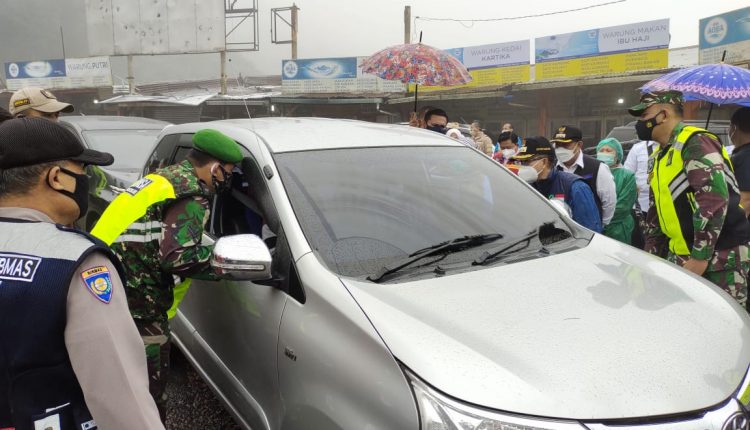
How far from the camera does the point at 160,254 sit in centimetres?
215

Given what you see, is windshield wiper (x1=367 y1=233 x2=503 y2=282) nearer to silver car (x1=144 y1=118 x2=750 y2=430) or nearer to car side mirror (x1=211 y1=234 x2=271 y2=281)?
silver car (x1=144 y1=118 x2=750 y2=430)

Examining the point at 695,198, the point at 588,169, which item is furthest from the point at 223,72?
the point at 695,198

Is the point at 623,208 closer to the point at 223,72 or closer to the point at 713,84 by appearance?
the point at 713,84

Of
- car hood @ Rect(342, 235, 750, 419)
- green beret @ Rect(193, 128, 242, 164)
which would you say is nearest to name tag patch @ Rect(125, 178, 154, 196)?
green beret @ Rect(193, 128, 242, 164)

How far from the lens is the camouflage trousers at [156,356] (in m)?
2.24

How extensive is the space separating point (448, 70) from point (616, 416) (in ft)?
16.4

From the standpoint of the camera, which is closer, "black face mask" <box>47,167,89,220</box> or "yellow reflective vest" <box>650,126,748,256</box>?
"black face mask" <box>47,167,89,220</box>

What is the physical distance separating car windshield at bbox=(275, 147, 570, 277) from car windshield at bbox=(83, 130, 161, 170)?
385cm

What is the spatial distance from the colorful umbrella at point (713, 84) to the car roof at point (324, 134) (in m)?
2.14

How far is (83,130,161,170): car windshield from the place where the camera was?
5590 millimetres

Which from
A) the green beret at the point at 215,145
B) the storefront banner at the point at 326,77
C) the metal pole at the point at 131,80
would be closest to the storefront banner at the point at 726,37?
the storefront banner at the point at 326,77

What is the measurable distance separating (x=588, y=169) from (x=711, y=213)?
126 cm

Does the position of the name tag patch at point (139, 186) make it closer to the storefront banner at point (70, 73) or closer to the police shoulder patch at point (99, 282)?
the police shoulder patch at point (99, 282)

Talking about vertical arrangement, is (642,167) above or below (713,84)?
below
